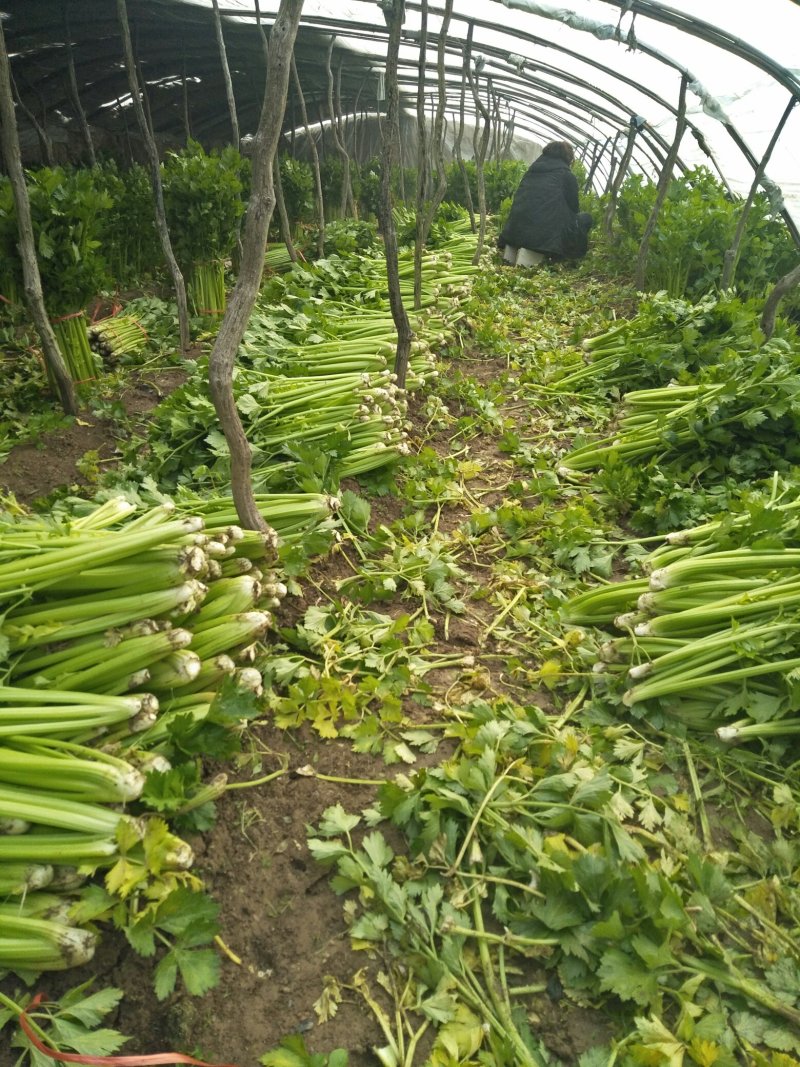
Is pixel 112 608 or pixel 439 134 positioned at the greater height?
pixel 439 134

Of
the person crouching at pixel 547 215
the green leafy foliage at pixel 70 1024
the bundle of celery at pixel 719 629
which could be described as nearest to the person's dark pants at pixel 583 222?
the person crouching at pixel 547 215

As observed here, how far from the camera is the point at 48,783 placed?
191 cm

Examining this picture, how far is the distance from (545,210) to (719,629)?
10766mm

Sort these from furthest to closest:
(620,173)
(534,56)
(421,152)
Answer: (620,173) < (534,56) < (421,152)

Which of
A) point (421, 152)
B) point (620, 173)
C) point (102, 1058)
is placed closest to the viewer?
point (102, 1058)

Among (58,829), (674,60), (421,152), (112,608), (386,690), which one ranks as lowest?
(386,690)

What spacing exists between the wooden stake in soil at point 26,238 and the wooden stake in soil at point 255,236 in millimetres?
2895

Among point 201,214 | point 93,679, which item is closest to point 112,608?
point 93,679

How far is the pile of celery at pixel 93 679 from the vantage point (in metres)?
1.81

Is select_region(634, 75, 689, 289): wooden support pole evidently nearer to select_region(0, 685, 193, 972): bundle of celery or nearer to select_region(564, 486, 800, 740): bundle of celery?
select_region(564, 486, 800, 740): bundle of celery

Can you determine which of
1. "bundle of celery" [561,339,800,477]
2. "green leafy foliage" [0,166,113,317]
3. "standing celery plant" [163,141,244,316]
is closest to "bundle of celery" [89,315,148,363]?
"green leafy foliage" [0,166,113,317]

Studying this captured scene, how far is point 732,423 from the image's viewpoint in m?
4.40

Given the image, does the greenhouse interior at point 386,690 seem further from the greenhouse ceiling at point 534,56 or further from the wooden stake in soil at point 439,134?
the greenhouse ceiling at point 534,56

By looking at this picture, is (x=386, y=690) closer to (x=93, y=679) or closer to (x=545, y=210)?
(x=93, y=679)
